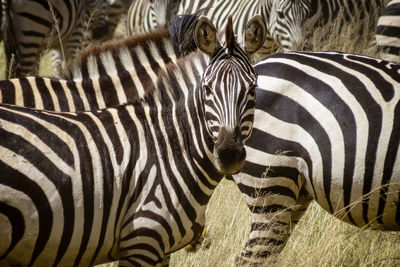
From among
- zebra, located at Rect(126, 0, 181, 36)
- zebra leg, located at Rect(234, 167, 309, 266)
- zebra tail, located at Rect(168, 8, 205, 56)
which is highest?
zebra tail, located at Rect(168, 8, 205, 56)

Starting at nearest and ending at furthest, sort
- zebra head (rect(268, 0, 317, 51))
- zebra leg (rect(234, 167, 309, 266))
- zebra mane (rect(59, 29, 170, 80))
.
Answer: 1. zebra leg (rect(234, 167, 309, 266))
2. zebra mane (rect(59, 29, 170, 80))
3. zebra head (rect(268, 0, 317, 51))

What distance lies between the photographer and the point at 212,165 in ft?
13.5

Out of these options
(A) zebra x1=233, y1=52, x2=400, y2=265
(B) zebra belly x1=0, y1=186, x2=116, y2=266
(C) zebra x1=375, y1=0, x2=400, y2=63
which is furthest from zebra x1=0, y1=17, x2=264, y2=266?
(C) zebra x1=375, y1=0, x2=400, y2=63

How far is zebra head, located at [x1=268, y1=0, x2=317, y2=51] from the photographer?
8.55 m

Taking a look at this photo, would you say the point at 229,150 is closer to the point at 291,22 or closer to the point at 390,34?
the point at 390,34

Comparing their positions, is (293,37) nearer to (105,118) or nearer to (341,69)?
(341,69)

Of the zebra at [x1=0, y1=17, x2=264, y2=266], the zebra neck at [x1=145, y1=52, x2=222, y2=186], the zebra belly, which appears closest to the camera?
the zebra belly

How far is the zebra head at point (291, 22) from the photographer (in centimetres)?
855

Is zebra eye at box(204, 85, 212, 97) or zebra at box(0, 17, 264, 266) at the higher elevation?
zebra eye at box(204, 85, 212, 97)

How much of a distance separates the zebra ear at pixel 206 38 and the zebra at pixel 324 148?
35.6 inches

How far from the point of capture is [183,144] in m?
4.07

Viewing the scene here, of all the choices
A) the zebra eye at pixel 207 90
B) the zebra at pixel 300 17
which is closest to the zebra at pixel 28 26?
the zebra at pixel 300 17

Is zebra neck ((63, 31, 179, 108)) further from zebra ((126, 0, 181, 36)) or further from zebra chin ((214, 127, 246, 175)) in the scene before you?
zebra ((126, 0, 181, 36))

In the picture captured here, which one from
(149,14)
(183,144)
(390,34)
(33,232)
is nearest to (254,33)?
(183,144)
